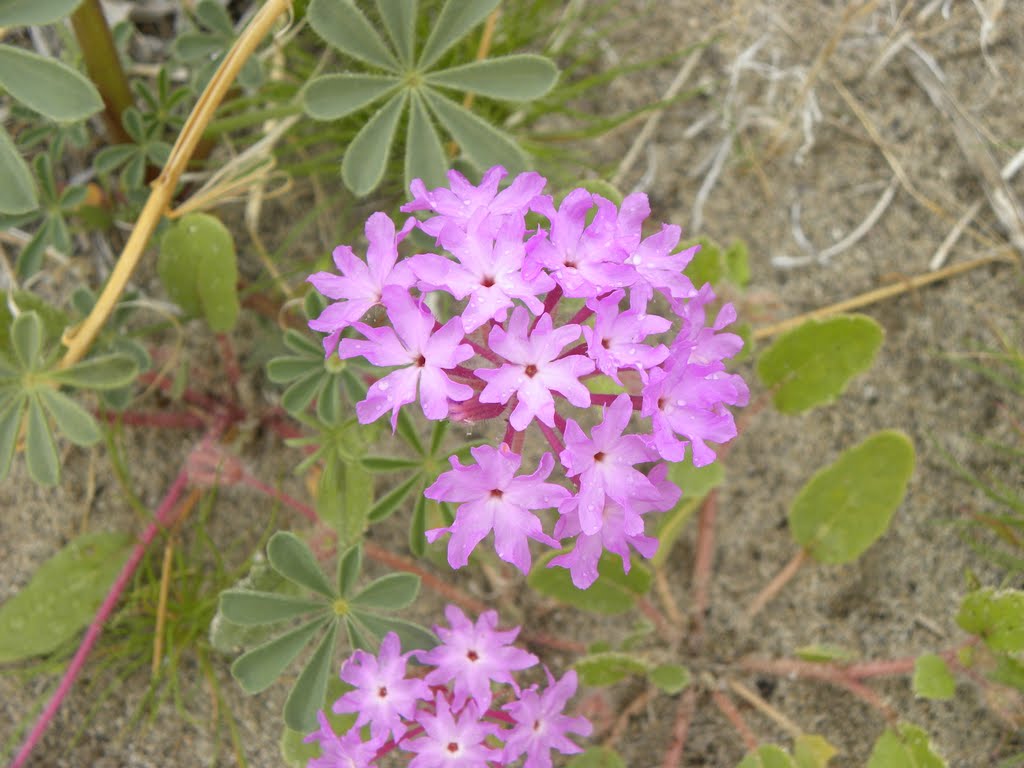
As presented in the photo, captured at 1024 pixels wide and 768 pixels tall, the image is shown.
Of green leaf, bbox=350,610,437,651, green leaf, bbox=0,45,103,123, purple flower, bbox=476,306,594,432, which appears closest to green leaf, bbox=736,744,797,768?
green leaf, bbox=350,610,437,651

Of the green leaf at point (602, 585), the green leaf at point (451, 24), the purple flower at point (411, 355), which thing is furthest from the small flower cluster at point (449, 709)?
the green leaf at point (451, 24)

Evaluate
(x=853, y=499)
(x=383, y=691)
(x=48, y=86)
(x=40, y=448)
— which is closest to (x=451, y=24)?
(x=48, y=86)

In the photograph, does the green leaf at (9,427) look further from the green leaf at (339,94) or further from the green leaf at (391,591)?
the green leaf at (339,94)

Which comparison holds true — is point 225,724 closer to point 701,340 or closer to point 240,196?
point 240,196

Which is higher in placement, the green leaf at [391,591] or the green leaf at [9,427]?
the green leaf at [9,427]

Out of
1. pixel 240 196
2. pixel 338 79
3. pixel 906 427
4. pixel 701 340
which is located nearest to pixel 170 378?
pixel 240 196

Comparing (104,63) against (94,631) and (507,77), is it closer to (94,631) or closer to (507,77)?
(507,77)

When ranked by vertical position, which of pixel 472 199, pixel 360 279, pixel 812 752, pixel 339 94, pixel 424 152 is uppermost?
pixel 339 94
